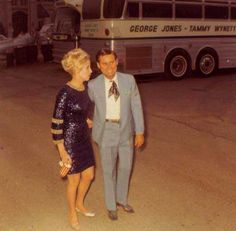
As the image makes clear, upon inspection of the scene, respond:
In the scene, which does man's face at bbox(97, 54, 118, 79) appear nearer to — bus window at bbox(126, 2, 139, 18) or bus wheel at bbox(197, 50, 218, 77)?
bus window at bbox(126, 2, 139, 18)

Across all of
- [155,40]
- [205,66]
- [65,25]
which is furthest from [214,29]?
[65,25]

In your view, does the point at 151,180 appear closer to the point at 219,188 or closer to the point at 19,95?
the point at 219,188

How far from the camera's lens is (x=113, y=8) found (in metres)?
14.1

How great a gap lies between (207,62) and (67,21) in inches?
195

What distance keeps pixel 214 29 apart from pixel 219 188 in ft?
36.7

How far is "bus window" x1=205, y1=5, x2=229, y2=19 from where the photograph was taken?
1583 cm

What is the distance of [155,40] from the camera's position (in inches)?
586

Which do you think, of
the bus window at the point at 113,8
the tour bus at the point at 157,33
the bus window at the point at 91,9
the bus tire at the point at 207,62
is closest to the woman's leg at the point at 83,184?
the tour bus at the point at 157,33

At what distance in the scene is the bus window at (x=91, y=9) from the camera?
1445cm

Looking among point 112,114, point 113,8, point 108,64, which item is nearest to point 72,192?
point 112,114

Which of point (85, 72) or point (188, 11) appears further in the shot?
point (188, 11)

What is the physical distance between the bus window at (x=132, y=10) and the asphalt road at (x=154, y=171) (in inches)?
136

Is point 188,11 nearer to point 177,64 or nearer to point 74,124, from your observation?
point 177,64

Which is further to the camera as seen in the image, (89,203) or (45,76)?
(45,76)
